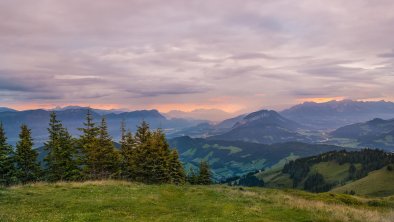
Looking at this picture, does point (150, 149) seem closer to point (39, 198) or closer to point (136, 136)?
point (136, 136)

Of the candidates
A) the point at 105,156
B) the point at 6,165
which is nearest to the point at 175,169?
the point at 105,156

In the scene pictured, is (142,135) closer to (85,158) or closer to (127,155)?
(127,155)

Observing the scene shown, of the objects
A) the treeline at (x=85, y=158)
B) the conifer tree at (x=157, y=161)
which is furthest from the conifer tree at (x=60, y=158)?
the conifer tree at (x=157, y=161)

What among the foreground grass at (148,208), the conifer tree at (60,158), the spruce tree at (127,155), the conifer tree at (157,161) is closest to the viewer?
the foreground grass at (148,208)

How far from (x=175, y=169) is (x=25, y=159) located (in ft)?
109

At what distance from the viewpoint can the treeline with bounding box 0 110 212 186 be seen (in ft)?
225

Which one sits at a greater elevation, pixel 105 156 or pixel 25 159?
pixel 105 156

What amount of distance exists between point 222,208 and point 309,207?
27.6 feet

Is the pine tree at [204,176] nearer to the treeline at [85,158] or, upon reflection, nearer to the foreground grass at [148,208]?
the treeline at [85,158]

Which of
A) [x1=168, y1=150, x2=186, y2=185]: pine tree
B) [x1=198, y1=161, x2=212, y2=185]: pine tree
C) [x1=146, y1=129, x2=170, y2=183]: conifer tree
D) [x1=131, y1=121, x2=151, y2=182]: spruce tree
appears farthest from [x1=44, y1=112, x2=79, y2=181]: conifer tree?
[x1=198, y1=161, x2=212, y2=185]: pine tree

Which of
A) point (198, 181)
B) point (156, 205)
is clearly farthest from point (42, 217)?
point (198, 181)

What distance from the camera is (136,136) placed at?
79.6m

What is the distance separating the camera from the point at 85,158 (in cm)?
6981

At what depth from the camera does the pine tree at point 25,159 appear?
6981 cm
